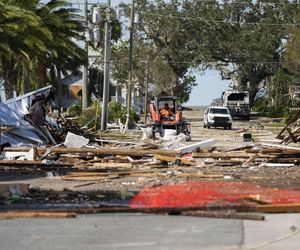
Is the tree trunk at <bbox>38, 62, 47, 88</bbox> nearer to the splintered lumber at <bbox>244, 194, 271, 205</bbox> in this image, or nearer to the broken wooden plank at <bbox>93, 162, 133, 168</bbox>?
the broken wooden plank at <bbox>93, 162, 133, 168</bbox>

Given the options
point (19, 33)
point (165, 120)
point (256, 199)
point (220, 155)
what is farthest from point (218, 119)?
point (256, 199)

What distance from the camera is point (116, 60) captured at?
293 feet

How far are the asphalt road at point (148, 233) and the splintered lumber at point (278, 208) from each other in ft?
0.98

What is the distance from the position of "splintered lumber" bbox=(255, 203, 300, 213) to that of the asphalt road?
30 centimetres

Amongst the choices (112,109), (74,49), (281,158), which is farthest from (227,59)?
(281,158)

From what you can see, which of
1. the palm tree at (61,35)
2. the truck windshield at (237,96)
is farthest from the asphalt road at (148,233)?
the truck windshield at (237,96)

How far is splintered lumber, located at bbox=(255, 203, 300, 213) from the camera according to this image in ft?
39.2

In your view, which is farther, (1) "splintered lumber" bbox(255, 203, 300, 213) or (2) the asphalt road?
(1) "splintered lumber" bbox(255, 203, 300, 213)

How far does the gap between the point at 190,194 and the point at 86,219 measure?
3177 millimetres

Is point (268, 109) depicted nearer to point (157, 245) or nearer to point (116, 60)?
point (116, 60)

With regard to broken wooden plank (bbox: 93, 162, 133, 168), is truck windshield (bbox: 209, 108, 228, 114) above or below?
above

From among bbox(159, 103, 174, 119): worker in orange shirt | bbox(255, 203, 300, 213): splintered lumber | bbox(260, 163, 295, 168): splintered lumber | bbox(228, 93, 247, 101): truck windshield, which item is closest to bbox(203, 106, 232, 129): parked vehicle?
bbox(228, 93, 247, 101): truck windshield

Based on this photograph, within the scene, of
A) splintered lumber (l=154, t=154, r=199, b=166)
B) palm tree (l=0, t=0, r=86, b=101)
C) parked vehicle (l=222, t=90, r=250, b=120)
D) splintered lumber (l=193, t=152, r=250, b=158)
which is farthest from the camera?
parked vehicle (l=222, t=90, r=250, b=120)

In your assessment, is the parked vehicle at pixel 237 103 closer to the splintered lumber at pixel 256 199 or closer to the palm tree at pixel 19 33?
the palm tree at pixel 19 33
